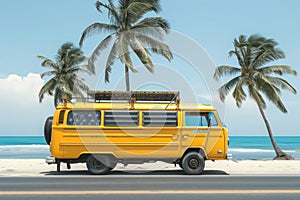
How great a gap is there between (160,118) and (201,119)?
154 centimetres

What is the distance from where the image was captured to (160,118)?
47.5 ft

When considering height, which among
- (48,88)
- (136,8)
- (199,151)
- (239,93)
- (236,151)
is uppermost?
(136,8)

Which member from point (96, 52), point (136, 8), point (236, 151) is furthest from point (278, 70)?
point (236, 151)

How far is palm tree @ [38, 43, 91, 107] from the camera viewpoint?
115 feet

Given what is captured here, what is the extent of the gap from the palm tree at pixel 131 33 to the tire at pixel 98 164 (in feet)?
37.7

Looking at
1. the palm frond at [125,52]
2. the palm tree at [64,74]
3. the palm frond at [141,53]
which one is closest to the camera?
the palm frond at [125,52]

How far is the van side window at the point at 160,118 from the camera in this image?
1442 centimetres

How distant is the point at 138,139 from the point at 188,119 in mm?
2000

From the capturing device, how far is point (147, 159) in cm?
1459

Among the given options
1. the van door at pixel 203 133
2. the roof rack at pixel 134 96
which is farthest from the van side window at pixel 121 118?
the van door at pixel 203 133

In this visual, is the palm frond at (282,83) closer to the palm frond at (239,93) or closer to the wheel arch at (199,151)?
the palm frond at (239,93)

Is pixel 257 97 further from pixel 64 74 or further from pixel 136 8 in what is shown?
pixel 64 74
